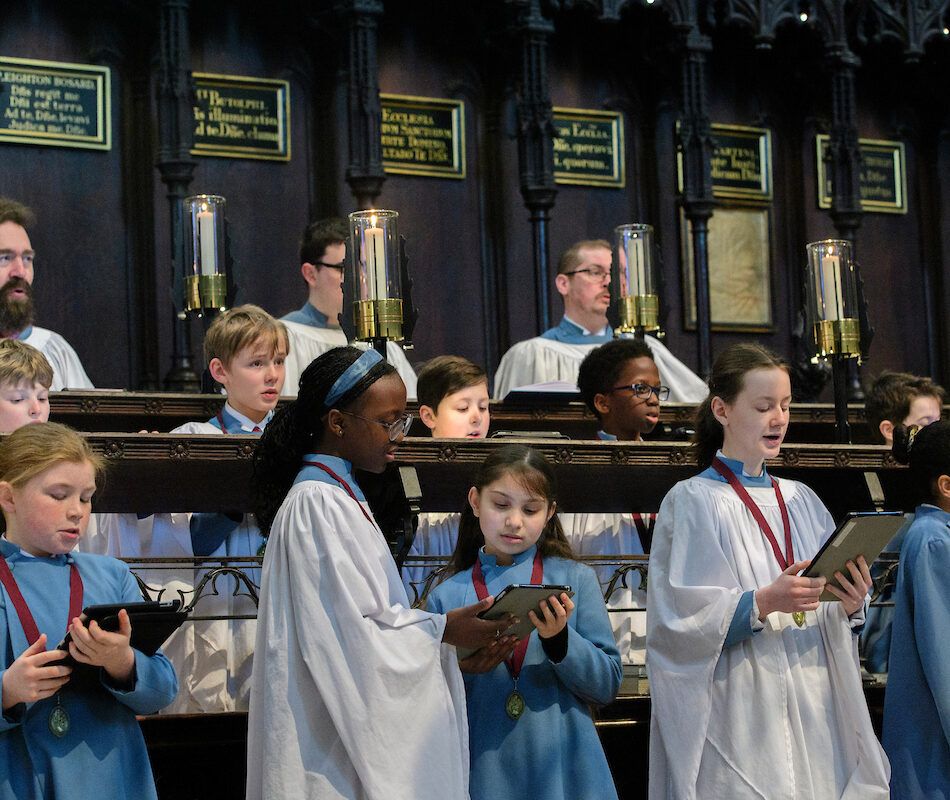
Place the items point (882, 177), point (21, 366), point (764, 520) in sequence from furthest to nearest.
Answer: point (882, 177), point (21, 366), point (764, 520)

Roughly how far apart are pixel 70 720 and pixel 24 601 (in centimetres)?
33

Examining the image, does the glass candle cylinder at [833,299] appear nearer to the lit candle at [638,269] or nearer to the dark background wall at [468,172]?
the lit candle at [638,269]

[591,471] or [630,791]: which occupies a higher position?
[591,471]

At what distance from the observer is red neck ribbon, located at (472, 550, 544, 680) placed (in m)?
4.73

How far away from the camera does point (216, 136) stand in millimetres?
9695

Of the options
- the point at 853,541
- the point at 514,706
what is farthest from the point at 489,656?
the point at 853,541

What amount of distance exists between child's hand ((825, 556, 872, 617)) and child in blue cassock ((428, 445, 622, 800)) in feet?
2.20

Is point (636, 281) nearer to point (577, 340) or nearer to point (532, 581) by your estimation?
point (577, 340)

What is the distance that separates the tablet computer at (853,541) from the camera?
14.8 feet

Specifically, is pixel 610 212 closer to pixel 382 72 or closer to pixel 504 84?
pixel 504 84

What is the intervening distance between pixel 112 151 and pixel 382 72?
5.84ft

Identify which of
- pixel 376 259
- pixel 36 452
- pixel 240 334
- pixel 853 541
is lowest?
pixel 853 541

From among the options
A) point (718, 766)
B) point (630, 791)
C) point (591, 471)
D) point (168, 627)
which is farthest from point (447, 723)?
point (630, 791)

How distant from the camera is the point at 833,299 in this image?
711 cm
